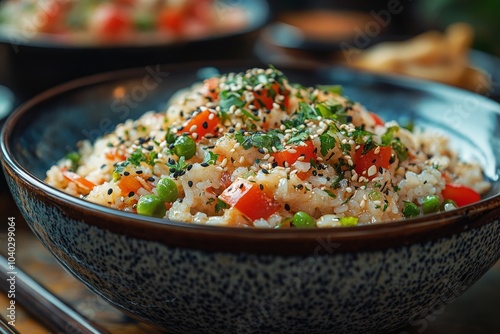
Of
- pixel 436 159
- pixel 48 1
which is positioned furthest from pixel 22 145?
pixel 48 1

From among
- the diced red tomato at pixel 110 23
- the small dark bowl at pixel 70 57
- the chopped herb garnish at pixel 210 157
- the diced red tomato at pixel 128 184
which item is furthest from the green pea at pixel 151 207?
the diced red tomato at pixel 110 23

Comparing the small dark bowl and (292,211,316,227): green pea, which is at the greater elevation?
(292,211,316,227): green pea

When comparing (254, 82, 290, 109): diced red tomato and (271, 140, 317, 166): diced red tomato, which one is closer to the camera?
(271, 140, 317, 166): diced red tomato

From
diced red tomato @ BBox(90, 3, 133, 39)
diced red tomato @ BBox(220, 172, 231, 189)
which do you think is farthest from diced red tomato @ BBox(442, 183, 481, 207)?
diced red tomato @ BBox(90, 3, 133, 39)

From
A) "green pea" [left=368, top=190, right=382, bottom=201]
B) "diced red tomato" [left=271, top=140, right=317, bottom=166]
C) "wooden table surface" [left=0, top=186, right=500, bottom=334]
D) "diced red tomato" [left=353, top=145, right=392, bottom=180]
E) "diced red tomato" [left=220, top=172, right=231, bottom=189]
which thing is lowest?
"wooden table surface" [left=0, top=186, right=500, bottom=334]

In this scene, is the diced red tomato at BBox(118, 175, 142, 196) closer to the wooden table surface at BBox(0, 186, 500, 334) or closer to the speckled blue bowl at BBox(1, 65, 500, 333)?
the speckled blue bowl at BBox(1, 65, 500, 333)

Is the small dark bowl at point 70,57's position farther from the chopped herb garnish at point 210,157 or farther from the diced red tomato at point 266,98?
the chopped herb garnish at point 210,157
